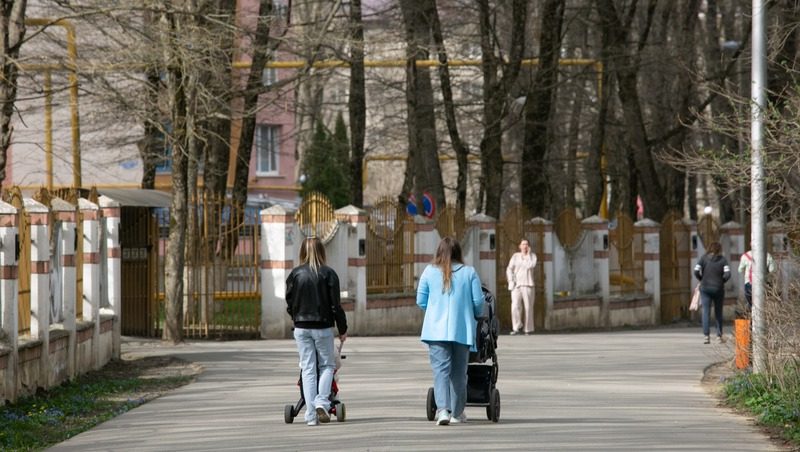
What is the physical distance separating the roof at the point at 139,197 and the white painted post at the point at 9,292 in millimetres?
9514

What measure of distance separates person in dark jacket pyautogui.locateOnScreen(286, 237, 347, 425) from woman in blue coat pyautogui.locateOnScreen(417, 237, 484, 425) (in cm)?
82

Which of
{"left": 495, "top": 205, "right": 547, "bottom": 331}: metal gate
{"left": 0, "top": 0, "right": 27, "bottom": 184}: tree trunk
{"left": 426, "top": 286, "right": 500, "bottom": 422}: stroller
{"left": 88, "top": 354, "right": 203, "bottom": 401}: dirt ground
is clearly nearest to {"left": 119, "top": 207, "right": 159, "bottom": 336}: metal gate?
{"left": 88, "top": 354, "right": 203, "bottom": 401}: dirt ground

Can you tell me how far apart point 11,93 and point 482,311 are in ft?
35.3

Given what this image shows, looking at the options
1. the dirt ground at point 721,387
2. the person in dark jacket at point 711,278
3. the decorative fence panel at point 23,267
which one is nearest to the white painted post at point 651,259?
the person in dark jacket at point 711,278

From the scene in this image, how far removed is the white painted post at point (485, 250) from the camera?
31.1 m

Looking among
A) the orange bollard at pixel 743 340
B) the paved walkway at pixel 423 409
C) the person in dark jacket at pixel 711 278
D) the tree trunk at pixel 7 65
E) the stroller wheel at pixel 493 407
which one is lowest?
the paved walkway at pixel 423 409

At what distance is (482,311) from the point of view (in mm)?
13305

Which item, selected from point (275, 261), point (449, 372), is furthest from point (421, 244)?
point (449, 372)

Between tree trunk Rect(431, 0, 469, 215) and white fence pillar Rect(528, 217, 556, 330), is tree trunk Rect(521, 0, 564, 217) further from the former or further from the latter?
white fence pillar Rect(528, 217, 556, 330)

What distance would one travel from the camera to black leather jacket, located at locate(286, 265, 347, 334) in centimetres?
1361

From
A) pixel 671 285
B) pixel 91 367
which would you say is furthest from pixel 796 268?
pixel 671 285

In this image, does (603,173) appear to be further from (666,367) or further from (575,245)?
(666,367)

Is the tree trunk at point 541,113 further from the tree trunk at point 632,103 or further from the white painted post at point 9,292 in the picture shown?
the white painted post at point 9,292

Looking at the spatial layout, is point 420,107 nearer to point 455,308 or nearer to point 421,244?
point 421,244
